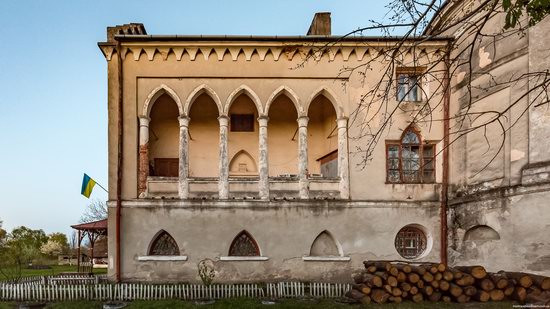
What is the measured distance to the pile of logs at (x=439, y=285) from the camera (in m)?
9.63

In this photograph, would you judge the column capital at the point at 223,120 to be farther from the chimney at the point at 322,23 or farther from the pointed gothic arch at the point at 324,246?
the pointed gothic arch at the point at 324,246

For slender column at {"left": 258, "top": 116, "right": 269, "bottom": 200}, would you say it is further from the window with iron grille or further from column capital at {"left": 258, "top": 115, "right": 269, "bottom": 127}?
the window with iron grille

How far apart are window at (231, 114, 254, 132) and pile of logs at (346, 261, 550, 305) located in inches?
360

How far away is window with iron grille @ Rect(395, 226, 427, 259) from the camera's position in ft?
44.0

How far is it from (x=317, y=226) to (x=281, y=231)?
138cm

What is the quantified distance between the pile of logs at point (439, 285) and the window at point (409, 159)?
4150 millimetres

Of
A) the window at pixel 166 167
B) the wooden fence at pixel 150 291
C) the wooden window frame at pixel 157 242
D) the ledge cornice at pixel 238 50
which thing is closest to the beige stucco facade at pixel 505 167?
the ledge cornice at pixel 238 50

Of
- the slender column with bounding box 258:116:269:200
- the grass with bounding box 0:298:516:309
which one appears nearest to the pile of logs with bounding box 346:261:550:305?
the grass with bounding box 0:298:516:309

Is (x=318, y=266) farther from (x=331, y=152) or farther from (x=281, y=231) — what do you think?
(x=331, y=152)

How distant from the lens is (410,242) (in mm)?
13492

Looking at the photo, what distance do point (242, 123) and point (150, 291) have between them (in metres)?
8.72

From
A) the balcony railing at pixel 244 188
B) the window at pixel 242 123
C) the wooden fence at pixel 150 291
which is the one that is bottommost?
the wooden fence at pixel 150 291

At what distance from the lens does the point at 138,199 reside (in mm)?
12789

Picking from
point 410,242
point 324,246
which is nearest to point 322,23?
point 324,246
